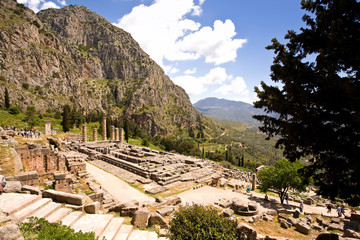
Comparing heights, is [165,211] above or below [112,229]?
below

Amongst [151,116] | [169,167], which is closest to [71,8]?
[151,116]

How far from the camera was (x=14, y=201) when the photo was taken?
718 centimetres

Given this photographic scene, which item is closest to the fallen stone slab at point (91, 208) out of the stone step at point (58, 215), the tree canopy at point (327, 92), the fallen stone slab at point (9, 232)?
the stone step at point (58, 215)

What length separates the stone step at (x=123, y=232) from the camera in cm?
740

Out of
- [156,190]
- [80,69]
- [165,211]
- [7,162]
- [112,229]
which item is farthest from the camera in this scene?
[80,69]

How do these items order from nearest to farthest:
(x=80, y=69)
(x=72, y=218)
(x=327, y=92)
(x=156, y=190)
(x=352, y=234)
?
(x=327, y=92) < (x=72, y=218) < (x=352, y=234) < (x=156, y=190) < (x=80, y=69)

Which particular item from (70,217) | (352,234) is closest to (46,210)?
(70,217)

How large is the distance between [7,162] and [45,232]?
10.1 metres

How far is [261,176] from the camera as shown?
2338 centimetres

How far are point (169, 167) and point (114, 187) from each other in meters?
10.7

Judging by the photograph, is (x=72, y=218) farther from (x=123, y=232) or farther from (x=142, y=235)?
(x=142, y=235)

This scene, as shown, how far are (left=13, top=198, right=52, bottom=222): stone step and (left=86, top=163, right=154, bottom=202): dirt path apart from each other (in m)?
8.61

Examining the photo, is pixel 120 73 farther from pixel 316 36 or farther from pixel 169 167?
pixel 316 36

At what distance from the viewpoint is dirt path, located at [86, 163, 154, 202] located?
16873mm
